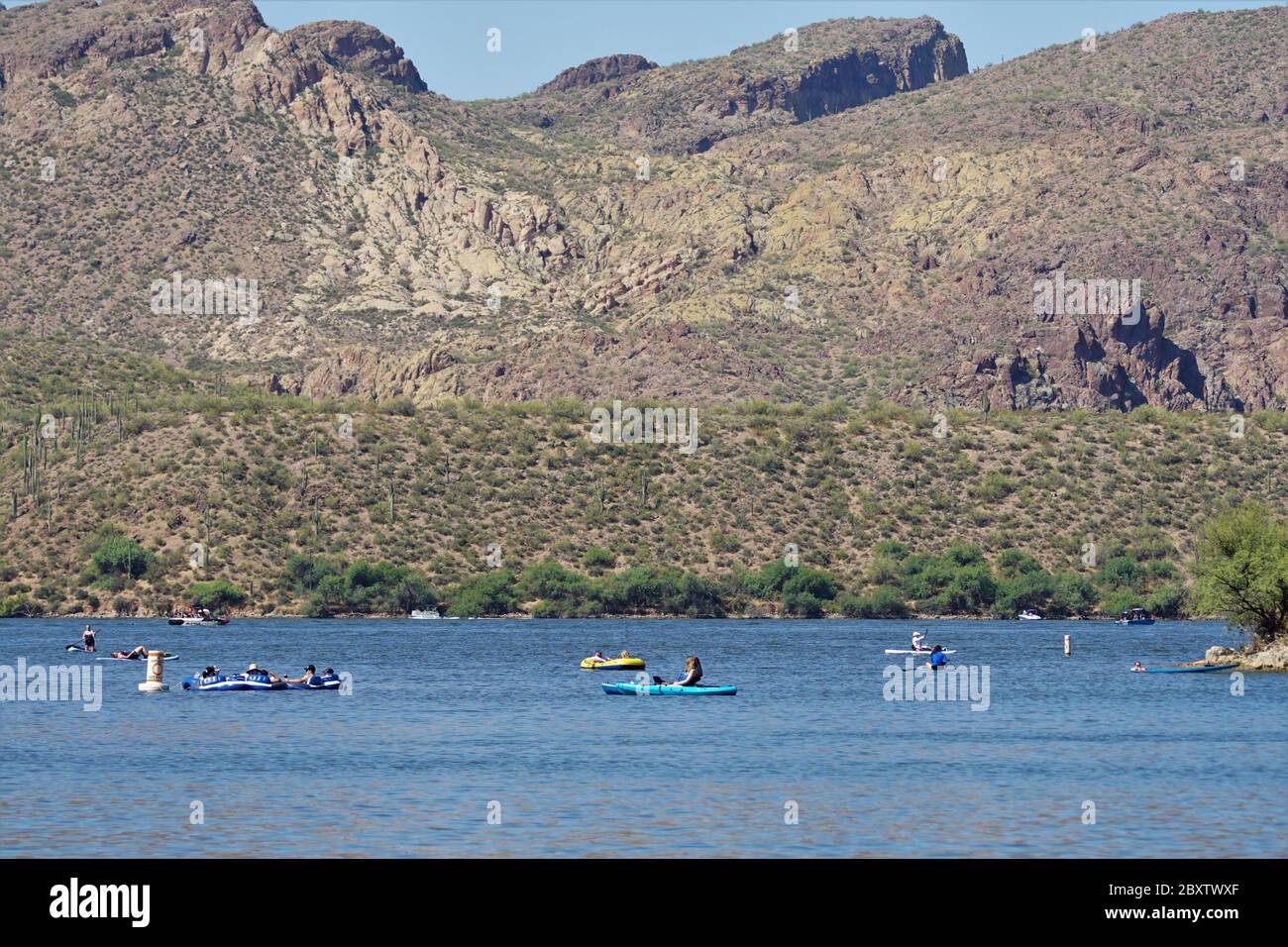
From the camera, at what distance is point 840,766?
56.6m

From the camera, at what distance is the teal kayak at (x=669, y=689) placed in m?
81.2

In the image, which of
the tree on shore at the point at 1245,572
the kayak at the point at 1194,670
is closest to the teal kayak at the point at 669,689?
the tree on shore at the point at 1245,572

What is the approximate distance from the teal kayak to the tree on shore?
21.6m

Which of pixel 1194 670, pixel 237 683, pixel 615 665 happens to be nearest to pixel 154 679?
pixel 237 683

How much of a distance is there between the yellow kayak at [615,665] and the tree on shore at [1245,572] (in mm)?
24875

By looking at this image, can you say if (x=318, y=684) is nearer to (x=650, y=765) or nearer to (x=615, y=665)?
(x=615, y=665)

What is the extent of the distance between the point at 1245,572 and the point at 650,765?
1570 inches

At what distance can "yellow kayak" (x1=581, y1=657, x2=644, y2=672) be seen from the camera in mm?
94688

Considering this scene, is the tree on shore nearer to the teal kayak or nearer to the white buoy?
the teal kayak

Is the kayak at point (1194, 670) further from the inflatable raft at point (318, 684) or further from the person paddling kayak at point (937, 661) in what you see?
the inflatable raft at point (318, 684)

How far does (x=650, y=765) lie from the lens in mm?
56969
